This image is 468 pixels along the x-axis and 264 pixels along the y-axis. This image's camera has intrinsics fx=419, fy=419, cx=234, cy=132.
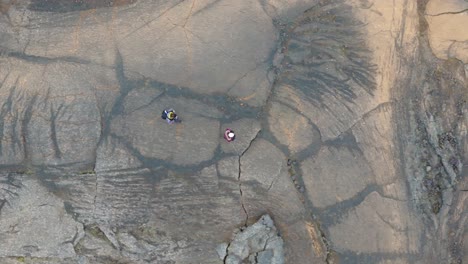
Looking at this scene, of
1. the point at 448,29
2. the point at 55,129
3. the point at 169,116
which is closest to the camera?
the point at 169,116

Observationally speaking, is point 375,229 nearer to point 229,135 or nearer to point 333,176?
point 333,176

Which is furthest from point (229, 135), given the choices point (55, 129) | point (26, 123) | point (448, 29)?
point (448, 29)

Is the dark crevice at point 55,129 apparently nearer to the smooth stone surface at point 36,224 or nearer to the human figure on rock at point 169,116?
the smooth stone surface at point 36,224

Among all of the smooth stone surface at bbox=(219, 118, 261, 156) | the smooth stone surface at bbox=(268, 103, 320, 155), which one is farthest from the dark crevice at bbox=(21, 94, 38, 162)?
the smooth stone surface at bbox=(268, 103, 320, 155)

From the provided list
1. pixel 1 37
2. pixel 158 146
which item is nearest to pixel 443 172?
pixel 158 146

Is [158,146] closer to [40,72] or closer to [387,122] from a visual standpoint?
[40,72]
